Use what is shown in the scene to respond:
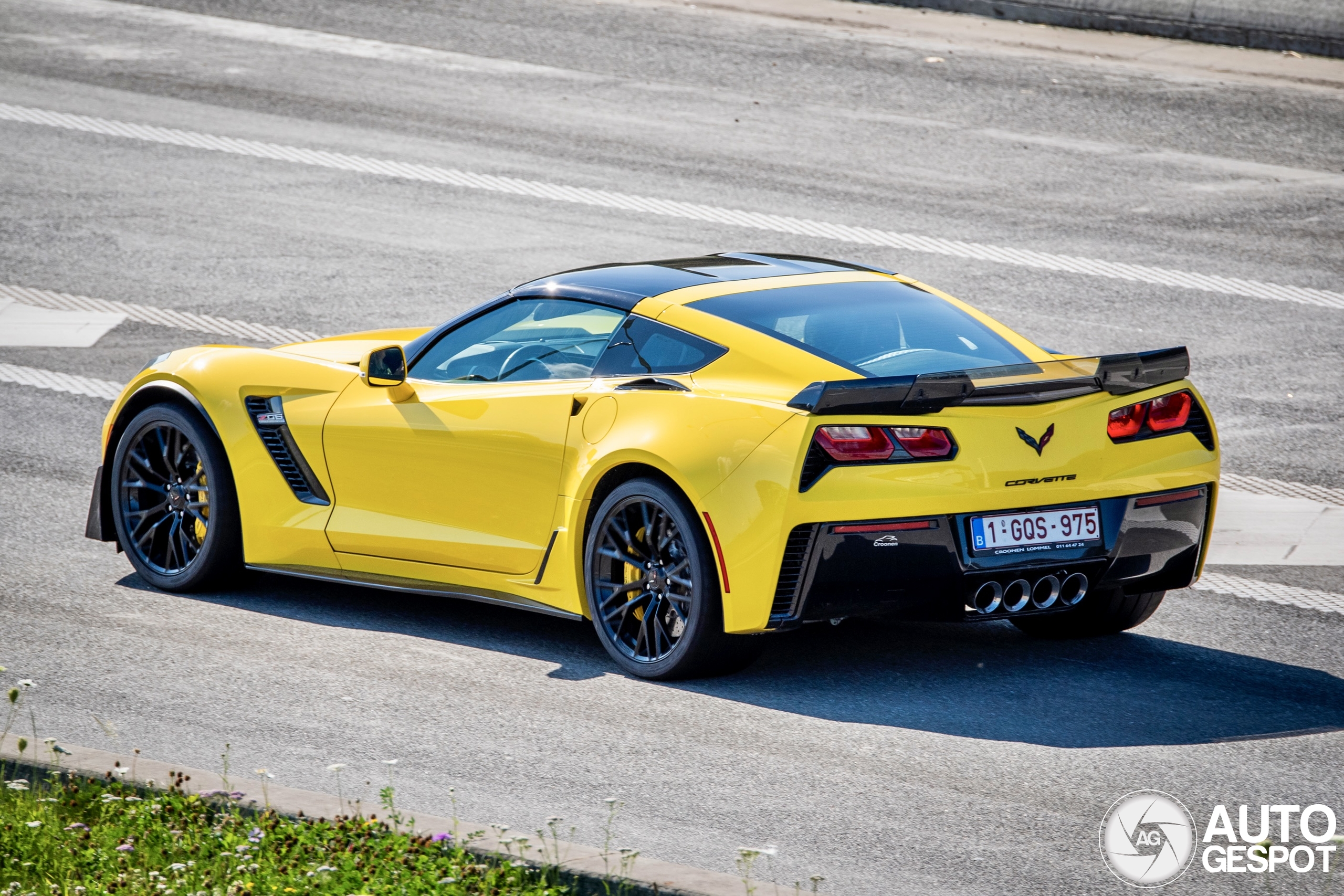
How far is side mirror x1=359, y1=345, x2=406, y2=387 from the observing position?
7.18m

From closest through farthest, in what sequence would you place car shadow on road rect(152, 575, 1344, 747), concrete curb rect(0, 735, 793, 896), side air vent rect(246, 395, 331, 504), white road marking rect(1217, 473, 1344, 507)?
concrete curb rect(0, 735, 793, 896) → car shadow on road rect(152, 575, 1344, 747) → side air vent rect(246, 395, 331, 504) → white road marking rect(1217, 473, 1344, 507)

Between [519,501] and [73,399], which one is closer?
[519,501]

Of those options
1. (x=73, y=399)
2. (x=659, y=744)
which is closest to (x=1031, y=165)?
(x=73, y=399)

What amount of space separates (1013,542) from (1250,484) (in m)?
4.08

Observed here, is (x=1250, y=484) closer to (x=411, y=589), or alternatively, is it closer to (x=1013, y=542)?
(x=1013, y=542)

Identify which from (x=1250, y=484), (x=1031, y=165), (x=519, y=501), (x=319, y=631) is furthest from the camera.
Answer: (x=1031, y=165)

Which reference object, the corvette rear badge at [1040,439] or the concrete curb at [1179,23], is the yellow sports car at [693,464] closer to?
the corvette rear badge at [1040,439]

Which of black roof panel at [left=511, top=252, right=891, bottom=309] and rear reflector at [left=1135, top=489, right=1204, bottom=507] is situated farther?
black roof panel at [left=511, top=252, right=891, bottom=309]

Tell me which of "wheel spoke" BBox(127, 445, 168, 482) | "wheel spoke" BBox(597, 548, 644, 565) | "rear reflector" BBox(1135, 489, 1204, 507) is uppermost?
"rear reflector" BBox(1135, 489, 1204, 507)

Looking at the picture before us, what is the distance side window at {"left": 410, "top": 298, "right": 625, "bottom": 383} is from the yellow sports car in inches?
0.5

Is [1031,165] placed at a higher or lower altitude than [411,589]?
higher

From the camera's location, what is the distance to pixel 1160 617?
24.6ft

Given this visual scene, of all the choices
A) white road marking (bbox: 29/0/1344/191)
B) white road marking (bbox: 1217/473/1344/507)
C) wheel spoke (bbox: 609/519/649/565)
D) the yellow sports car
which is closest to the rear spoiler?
the yellow sports car

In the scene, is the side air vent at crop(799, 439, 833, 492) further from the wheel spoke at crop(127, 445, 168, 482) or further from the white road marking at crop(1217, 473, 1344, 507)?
the white road marking at crop(1217, 473, 1344, 507)
